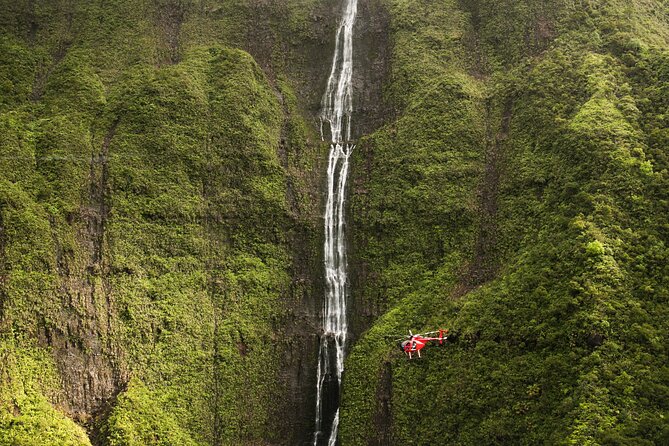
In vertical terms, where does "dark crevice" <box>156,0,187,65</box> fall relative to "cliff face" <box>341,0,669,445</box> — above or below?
above

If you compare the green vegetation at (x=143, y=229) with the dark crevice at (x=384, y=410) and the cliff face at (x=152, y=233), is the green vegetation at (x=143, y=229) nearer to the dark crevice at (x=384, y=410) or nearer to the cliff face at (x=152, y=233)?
the cliff face at (x=152, y=233)

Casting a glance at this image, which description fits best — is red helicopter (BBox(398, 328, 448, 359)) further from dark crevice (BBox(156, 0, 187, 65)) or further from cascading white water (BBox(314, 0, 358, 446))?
dark crevice (BBox(156, 0, 187, 65))

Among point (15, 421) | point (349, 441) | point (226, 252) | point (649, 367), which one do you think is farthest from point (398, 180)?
point (15, 421)

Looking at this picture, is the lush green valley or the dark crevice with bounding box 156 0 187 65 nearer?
the lush green valley

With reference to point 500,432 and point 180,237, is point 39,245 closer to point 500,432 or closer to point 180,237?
point 180,237

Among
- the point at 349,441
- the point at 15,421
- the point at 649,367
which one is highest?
the point at 649,367

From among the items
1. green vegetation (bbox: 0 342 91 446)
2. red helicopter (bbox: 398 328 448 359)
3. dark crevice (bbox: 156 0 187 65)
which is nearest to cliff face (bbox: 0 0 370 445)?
green vegetation (bbox: 0 342 91 446)

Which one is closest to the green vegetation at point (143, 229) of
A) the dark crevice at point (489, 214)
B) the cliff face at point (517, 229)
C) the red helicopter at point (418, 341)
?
the cliff face at point (517, 229)
